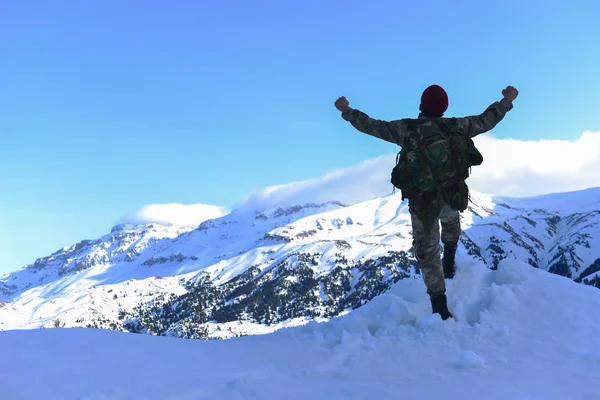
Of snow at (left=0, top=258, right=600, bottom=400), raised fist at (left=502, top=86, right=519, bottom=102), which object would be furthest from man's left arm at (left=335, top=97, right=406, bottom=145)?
snow at (left=0, top=258, right=600, bottom=400)

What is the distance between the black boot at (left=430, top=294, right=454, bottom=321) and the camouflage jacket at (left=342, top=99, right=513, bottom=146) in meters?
2.90

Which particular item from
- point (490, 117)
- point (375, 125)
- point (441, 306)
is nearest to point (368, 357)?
point (441, 306)

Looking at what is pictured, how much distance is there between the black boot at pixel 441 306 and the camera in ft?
24.4

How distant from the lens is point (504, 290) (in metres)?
7.95

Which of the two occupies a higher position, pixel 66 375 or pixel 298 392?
pixel 66 375

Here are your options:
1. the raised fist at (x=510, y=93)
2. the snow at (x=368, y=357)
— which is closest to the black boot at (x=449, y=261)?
the snow at (x=368, y=357)

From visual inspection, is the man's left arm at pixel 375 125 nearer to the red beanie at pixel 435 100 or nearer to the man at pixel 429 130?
the man at pixel 429 130

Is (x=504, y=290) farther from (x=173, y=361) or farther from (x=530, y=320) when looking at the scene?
(x=173, y=361)

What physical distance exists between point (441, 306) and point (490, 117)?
145 inches

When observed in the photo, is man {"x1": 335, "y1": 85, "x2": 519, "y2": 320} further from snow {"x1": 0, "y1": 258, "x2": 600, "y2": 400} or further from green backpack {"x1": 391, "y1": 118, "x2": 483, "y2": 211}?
snow {"x1": 0, "y1": 258, "x2": 600, "y2": 400}

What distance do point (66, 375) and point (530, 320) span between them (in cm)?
690

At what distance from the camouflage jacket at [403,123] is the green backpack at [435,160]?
128 millimetres

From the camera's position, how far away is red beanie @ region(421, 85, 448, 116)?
7570 mm

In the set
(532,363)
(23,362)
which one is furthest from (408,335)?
(23,362)
